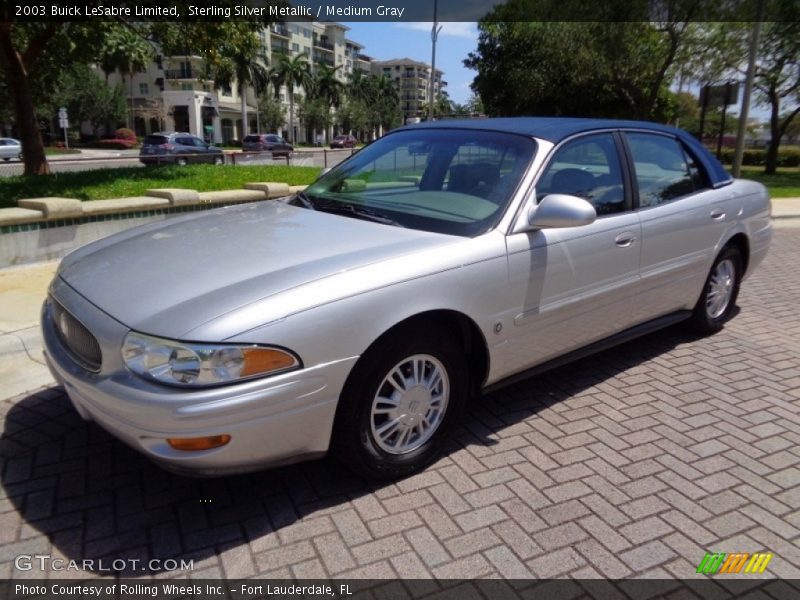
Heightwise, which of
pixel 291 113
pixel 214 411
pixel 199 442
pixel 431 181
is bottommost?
pixel 199 442

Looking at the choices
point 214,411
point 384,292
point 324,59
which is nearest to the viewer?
point 214,411

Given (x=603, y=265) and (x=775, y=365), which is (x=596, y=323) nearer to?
(x=603, y=265)

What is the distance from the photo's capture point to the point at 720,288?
499cm

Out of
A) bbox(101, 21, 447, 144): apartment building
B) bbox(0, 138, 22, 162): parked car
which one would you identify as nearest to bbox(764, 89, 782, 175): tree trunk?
bbox(101, 21, 447, 144): apartment building

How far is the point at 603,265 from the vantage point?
3.63 metres

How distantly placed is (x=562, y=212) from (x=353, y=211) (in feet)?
3.83

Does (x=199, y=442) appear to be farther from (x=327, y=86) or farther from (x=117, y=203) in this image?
(x=327, y=86)

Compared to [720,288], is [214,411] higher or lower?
higher

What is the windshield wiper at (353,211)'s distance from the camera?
331 centimetres

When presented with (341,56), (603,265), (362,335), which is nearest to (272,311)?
(362,335)

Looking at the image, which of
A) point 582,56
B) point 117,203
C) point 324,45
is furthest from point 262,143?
point 324,45

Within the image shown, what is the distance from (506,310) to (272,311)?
1.29 m

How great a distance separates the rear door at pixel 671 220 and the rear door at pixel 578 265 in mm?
160

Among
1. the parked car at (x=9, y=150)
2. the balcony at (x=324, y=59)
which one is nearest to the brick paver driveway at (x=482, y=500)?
the parked car at (x=9, y=150)
